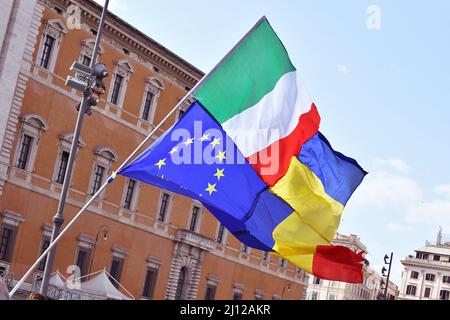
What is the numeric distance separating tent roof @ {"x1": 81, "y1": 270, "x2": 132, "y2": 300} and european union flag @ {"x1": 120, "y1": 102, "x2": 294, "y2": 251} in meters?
24.0

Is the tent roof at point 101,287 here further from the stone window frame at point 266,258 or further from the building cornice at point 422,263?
the building cornice at point 422,263

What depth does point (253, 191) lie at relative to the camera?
33.2 ft

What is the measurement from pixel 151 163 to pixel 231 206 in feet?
3.86

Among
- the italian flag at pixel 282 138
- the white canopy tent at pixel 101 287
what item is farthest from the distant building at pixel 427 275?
the italian flag at pixel 282 138

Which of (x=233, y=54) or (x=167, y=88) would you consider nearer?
(x=233, y=54)

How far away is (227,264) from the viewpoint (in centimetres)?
4509

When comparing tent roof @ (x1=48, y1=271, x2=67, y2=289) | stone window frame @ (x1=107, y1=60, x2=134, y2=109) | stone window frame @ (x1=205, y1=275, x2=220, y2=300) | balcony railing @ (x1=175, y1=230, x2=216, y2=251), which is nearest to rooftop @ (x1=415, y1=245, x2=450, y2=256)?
stone window frame @ (x1=205, y1=275, x2=220, y2=300)

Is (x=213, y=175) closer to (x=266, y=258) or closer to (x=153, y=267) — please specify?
(x=153, y=267)

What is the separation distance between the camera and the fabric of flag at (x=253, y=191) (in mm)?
9641

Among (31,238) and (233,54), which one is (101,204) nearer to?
(31,238)

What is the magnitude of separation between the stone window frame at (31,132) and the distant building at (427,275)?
87.3 m

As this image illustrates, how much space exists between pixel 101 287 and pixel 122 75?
9.73m
